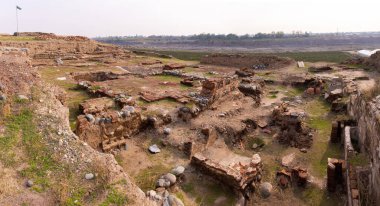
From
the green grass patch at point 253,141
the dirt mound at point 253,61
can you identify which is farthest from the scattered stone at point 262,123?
the dirt mound at point 253,61

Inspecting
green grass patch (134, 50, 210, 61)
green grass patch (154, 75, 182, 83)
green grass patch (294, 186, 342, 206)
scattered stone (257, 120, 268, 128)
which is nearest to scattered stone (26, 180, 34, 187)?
green grass patch (294, 186, 342, 206)

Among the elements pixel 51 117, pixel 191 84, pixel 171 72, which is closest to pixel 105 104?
pixel 51 117

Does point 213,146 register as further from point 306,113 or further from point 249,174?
point 306,113

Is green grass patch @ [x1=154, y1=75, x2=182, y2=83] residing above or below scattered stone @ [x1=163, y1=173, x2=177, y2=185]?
above

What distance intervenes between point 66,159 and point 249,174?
12.9ft

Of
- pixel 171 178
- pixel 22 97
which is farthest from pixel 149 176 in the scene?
pixel 22 97

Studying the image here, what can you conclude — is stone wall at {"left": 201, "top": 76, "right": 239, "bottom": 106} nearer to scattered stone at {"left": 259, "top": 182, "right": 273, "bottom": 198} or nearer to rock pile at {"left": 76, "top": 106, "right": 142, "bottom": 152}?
rock pile at {"left": 76, "top": 106, "right": 142, "bottom": 152}

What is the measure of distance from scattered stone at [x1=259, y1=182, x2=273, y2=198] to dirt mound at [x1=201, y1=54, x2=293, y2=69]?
17.3 m

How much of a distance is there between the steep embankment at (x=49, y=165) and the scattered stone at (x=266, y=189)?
338 cm

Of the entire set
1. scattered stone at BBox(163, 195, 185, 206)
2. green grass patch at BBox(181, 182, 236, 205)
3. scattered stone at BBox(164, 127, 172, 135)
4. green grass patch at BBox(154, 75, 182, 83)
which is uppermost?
green grass patch at BBox(154, 75, 182, 83)

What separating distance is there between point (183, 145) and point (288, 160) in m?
2.97

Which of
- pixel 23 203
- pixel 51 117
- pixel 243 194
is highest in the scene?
pixel 51 117

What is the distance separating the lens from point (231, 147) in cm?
941

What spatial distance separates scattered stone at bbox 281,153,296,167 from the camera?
27.8ft
